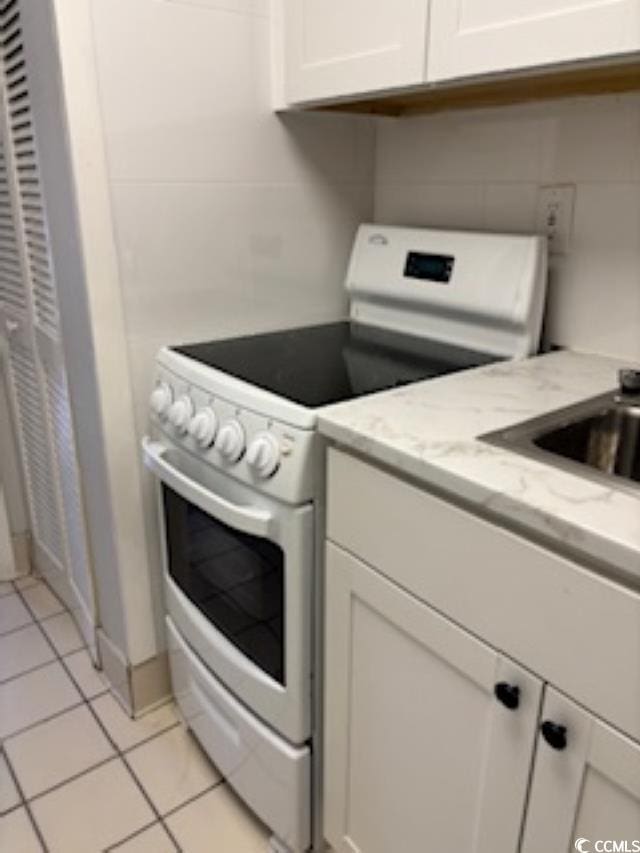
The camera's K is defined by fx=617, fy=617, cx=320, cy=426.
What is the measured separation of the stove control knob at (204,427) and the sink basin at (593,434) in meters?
0.47

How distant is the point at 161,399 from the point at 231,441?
280 mm

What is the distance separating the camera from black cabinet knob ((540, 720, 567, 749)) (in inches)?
27.4

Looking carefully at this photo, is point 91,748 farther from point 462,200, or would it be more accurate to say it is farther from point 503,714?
point 462,200

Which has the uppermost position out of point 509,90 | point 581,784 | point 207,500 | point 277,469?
point 509,90

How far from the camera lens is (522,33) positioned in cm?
89

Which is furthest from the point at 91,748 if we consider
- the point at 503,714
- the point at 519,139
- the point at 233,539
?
the point at 519,139

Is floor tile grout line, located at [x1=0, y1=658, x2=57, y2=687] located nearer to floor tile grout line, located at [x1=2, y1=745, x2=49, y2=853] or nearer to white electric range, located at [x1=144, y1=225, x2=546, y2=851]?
floor tile grout line, located at [x1=2, y1=745, x2=49, y2=853]

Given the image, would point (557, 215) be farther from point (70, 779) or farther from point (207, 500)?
point (70, 779)

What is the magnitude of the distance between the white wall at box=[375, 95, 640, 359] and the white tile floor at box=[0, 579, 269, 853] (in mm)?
1266

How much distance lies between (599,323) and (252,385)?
0.71 meters

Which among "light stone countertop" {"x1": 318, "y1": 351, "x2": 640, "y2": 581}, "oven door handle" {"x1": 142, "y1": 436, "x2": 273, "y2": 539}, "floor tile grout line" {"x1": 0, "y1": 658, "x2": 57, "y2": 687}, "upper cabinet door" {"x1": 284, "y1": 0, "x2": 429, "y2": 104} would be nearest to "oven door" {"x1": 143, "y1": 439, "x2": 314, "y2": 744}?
"oven door handle" {"x1": 142, "y1": 436, "x2": 273, "y2": 539}

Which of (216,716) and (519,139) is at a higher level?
(519,139)

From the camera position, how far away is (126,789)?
1.38m

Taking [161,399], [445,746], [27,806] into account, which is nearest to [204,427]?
[161,399]
